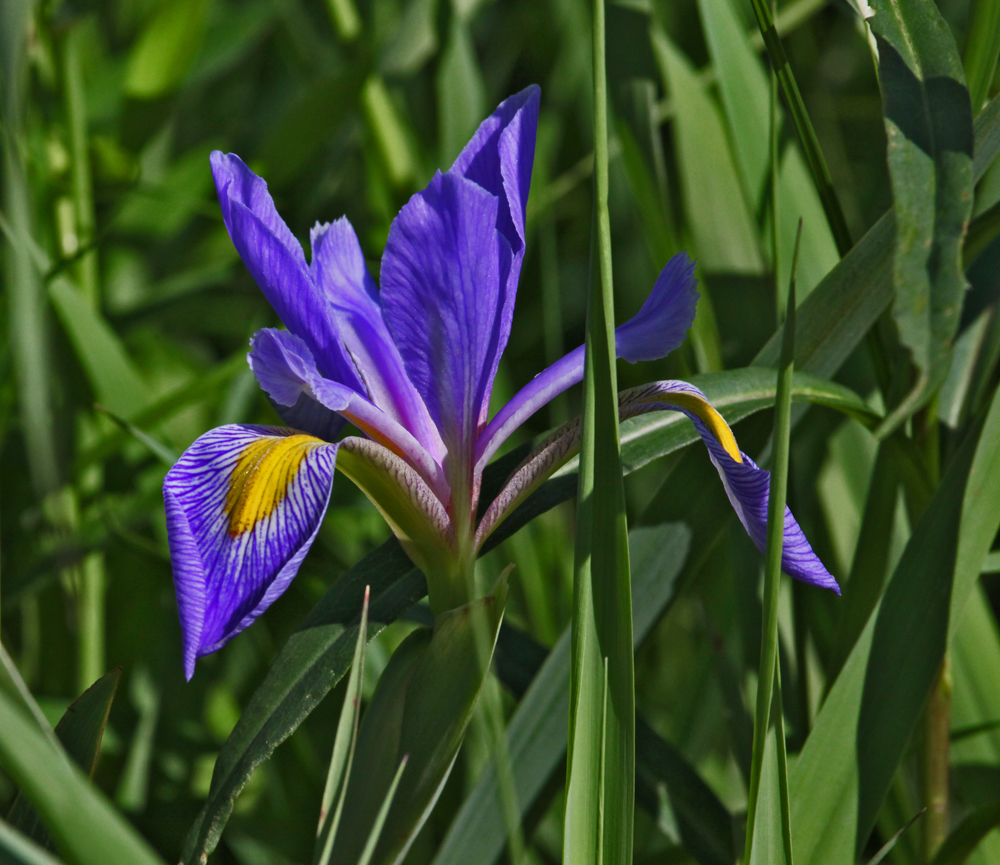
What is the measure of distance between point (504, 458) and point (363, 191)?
1025 mm

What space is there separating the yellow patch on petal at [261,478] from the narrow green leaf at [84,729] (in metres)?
0.10

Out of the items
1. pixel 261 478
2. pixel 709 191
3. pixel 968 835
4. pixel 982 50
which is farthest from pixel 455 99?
pixel 968 835

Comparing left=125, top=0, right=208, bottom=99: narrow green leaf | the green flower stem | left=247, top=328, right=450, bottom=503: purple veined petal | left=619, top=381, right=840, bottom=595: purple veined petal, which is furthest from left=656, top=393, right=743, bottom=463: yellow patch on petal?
left=125, top=0, right=208, bottom=99: narrow green leaf

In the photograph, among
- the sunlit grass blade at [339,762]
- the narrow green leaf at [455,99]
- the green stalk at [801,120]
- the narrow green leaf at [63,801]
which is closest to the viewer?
the narrow green leaf at [63,801]

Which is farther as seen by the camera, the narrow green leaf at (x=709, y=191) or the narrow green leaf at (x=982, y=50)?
the narrow green leaf at (x=709, y=191)

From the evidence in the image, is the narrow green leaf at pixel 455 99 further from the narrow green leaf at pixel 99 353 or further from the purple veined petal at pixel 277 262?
the purple veined petal at pixel 277 262

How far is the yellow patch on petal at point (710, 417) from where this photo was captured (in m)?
0.38

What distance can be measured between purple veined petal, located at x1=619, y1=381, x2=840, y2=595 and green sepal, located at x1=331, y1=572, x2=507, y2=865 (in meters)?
0.11

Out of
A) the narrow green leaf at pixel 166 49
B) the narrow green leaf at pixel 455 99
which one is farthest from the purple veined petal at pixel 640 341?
the narrow green leaf at pixel 166 49

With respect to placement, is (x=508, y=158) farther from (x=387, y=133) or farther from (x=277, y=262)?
(x=387, y=133)

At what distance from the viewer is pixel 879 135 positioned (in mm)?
1372

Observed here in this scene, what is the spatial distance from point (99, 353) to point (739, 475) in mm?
567

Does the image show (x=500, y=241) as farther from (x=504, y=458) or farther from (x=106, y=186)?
(x=106, y=186)

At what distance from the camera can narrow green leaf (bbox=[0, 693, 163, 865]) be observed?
23 centimetres
